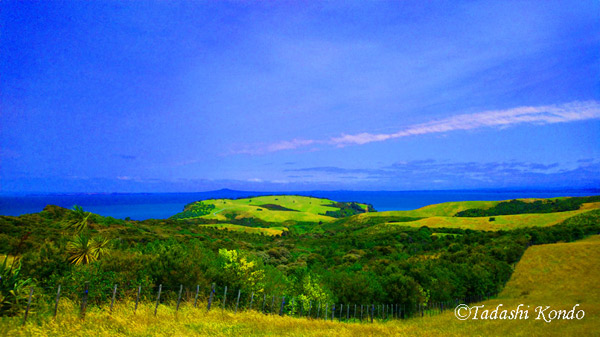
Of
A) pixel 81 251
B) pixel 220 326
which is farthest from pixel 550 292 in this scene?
pixel 81 251

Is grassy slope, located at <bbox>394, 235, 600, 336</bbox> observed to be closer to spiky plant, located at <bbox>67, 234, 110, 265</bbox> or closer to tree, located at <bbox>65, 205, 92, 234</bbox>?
spiky plant, located at <bbox>67, 234, 110, 265</bbox>

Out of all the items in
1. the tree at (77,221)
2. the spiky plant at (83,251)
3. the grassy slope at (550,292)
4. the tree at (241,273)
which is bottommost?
the grassy slope at (550,292)

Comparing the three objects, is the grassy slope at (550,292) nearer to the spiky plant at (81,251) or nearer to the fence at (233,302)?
the fence at (233,302)

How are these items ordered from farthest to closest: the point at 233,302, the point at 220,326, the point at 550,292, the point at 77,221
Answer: the point at 550,292, the point at 77,221, the point at 233,302, the point at 220,326

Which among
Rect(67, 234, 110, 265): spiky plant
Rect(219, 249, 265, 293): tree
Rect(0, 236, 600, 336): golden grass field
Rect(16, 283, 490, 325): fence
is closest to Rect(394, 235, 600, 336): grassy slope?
Rect(0, 236, 600, 336): golden grass field

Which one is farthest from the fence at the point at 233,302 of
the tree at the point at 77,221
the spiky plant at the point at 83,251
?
the tree at the point at 77,221

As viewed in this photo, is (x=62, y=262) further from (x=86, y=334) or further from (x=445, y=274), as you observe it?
(x=445, y=274)

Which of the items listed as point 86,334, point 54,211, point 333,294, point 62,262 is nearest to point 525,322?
point 333,294

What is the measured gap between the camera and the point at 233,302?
26.8m

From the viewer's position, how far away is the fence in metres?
17.5

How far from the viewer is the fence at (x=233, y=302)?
57.5 ft

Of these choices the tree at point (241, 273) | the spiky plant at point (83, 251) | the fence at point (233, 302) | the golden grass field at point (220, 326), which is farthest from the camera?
the tree at point (241, 273)

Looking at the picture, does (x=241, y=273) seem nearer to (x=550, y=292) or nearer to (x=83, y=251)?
(x=83, y=251)

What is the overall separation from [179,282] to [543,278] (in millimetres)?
66515
